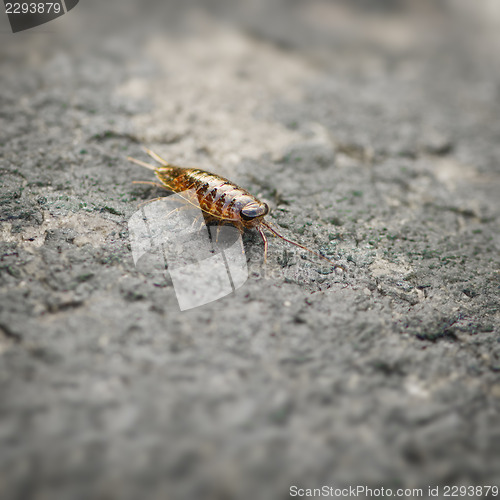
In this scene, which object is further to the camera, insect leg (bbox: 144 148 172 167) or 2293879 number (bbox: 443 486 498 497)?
insect leg (bbox: 144 148 172 167)

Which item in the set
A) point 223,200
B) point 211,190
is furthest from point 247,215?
point 211,190

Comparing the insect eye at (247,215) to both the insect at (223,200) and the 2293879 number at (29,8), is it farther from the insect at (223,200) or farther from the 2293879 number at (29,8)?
the 2293879 number at (29,8)

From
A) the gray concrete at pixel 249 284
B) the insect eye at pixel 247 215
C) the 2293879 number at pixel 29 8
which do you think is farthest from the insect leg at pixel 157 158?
the 2293879 number at pixel 29 8

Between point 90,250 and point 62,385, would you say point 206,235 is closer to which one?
point 90,250

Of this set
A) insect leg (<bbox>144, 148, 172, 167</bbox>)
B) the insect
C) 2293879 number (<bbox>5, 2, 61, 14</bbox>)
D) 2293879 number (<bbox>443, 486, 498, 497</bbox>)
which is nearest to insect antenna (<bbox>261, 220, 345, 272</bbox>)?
the insect

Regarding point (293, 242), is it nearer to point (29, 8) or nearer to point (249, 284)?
point (249, 284)

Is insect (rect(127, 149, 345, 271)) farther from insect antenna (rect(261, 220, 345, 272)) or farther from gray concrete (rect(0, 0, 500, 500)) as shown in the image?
gray concrete (rect(0, 0, 500, 500))
